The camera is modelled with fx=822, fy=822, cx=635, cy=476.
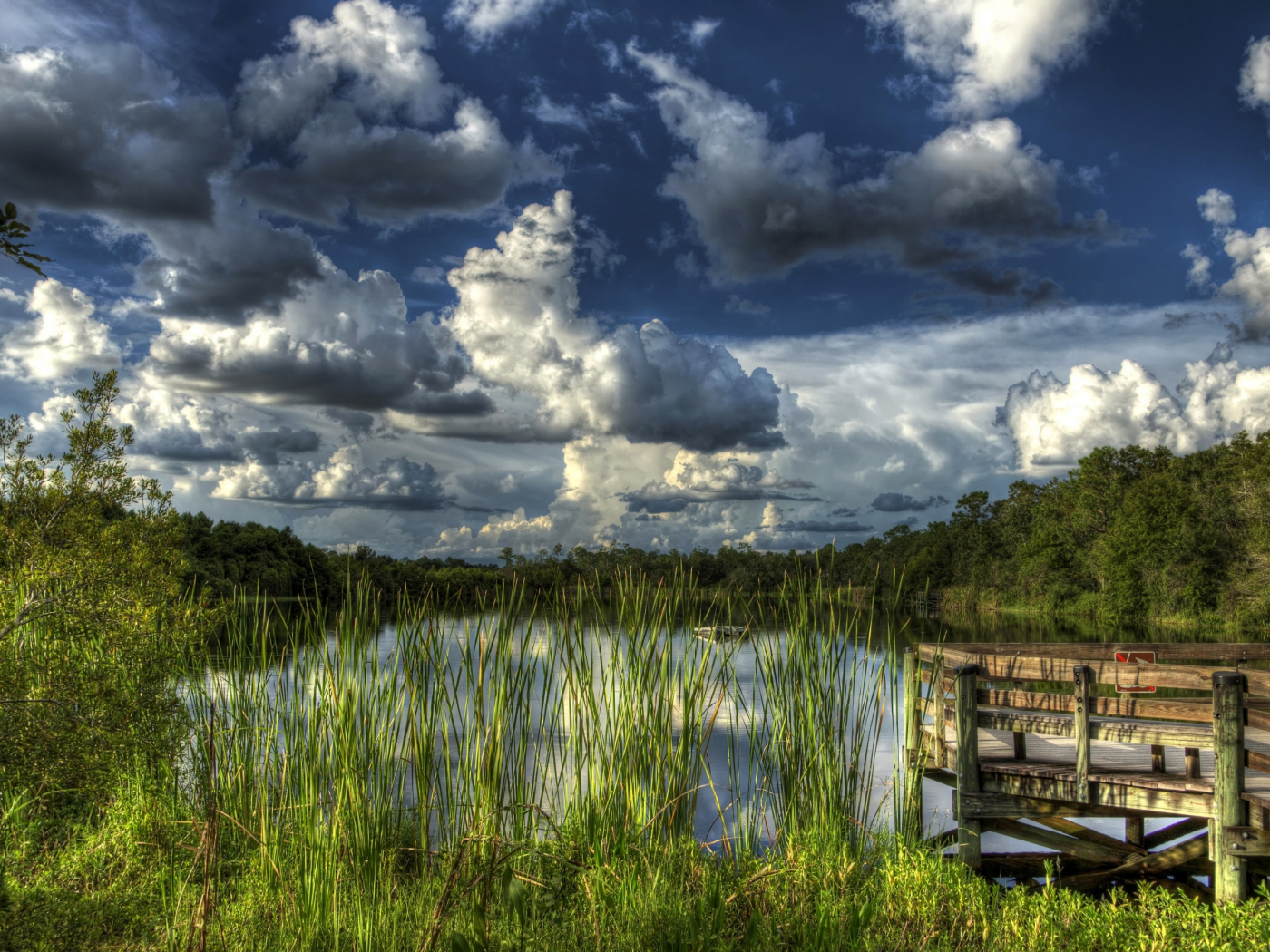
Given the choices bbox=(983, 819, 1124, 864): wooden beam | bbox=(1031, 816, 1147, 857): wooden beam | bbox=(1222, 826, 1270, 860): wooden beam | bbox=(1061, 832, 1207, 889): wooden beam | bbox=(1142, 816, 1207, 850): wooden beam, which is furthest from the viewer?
bbox=(1142, 816, 1207, 850): wooden beam

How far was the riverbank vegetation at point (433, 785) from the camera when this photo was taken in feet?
12.5

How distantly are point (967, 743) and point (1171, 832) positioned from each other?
3404 mm

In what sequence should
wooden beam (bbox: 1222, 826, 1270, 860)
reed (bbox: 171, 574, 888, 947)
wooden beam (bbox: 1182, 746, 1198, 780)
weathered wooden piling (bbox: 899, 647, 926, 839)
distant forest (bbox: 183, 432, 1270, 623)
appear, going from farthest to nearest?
distant forest (bbox: 183, 432, 1270, 623)
wooden beam (bbox: 1182, 746, 1198, 780)
weathered wooden piling (bbox: 899, 647, 926, 839)
wooden beam (bbox: 1222, 826, 1270, 860)
reed (bbox: 171, 574, 888, 947)

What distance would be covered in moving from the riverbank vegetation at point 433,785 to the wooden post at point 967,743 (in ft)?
2.03

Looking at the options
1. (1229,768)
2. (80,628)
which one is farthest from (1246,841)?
(80,628)

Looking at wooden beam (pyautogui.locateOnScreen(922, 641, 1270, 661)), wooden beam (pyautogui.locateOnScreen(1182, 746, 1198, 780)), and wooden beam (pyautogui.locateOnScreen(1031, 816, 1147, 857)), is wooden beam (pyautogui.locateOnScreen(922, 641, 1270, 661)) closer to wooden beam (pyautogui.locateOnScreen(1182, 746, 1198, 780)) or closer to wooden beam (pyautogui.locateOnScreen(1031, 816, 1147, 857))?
wooden beam (pyautogui.locateOnScreen(1182, 746, 1198, 780))

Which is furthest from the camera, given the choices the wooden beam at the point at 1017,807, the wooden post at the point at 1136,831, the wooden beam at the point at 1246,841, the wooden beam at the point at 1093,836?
the wooden post at the point at 1136,831

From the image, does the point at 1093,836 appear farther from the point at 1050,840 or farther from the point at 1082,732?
the point at 1082,732

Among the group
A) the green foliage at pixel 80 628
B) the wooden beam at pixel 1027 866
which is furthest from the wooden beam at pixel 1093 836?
the green foliage at pixel 80 628

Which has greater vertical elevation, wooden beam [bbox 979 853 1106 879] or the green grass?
the green grass

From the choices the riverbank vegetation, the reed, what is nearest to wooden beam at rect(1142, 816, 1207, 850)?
the riverbank vegetation

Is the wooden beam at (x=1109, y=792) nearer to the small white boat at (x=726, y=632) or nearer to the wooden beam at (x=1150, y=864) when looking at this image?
the wooden beam at (x=1150, y=864)

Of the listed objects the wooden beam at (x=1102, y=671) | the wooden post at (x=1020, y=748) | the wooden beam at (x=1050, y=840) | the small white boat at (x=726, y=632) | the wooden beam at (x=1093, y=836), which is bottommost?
the wooden beam at (x=1093, y=836)

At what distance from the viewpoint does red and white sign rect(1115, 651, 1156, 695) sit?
544 cm
